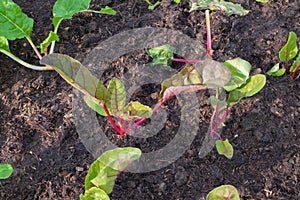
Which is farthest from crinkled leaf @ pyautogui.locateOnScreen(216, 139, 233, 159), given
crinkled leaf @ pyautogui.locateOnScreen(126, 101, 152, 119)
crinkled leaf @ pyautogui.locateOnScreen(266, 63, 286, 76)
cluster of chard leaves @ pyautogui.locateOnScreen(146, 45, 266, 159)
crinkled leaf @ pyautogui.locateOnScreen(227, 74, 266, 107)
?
crinkled leaf @ pyautogui.locateOnScreen(266, 63, 286, 76)

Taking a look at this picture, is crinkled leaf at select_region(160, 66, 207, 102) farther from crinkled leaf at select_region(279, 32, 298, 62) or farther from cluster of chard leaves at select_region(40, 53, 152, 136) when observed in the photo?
crinkled leaf at select_region(279, 32, 298, 62)

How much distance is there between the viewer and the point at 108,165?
50.4 inches

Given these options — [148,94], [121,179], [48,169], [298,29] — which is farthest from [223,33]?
[48,169]

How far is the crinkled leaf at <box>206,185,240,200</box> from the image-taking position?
122cm

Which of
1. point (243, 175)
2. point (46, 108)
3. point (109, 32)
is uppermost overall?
point (109, 32)

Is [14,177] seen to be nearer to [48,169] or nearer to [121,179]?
[48,169]

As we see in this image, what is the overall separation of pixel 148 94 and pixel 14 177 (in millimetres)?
508

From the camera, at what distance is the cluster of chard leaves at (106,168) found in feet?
4.16

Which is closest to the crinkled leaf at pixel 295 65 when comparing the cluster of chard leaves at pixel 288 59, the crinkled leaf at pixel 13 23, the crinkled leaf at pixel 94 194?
the cluster of chard leaves at pixel 288 59

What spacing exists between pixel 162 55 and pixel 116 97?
335 millimetres

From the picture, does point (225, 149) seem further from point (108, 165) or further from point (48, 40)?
point (48, 40)

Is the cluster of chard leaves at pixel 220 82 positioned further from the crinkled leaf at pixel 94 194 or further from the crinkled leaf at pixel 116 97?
the crinkled leaf at pixel 94 194

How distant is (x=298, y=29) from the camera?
5.65 ft

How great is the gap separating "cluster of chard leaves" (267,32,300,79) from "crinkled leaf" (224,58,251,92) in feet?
0.65
